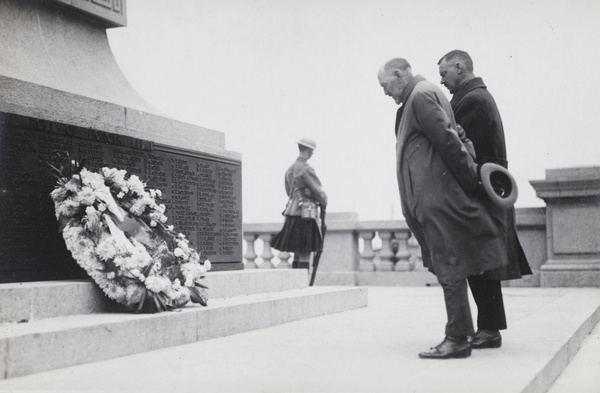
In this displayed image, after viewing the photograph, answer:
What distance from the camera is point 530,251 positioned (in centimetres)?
1241

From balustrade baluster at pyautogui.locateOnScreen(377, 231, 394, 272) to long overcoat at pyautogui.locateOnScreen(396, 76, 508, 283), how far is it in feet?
29.8

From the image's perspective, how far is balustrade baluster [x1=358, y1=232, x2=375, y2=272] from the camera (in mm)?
13969

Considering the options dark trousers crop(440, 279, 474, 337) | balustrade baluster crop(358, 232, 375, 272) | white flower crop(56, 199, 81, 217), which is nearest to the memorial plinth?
white flower crop(56, 199, 81, 217)

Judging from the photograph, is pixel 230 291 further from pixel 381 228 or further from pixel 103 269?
pixel 381 228

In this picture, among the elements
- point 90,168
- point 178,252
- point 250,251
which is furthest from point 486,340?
point 250,251

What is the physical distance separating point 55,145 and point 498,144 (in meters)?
3.39

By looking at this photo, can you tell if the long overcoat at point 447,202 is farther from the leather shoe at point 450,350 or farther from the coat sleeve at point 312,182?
the coat sleeve at point 312,182

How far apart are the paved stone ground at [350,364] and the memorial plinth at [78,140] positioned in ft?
4.41

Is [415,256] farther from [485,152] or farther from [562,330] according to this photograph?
[485,152]

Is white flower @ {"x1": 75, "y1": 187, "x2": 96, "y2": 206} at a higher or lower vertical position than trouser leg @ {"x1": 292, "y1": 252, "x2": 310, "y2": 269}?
higher

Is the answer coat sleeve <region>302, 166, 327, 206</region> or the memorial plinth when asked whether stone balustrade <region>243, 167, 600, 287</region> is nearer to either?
coat sleeve <region>302, 166, 327, 206</region>

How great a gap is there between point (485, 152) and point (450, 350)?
1596mm

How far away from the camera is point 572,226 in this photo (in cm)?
1174

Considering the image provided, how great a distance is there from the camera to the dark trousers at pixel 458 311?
457 cm
